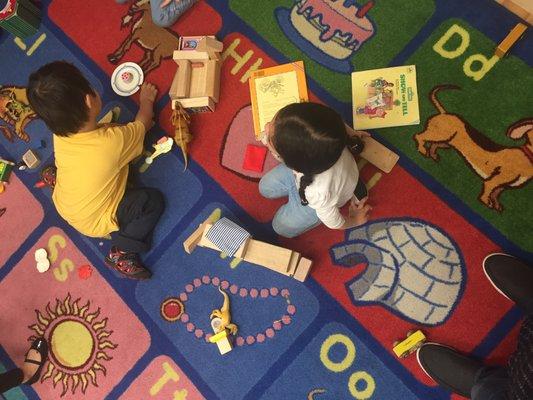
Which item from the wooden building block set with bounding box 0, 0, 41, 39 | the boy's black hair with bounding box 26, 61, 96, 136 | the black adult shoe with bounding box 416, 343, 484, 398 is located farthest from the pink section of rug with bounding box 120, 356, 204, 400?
the wooden building block set with bounding box 0, 0, 41, 39

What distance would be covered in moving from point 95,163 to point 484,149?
125cm

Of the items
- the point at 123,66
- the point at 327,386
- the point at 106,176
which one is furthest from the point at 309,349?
the point at 123,66

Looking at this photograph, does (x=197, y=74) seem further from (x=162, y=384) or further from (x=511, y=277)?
(x=511, y=277)

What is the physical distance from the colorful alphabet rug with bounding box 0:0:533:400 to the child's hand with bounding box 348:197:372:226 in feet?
0.16

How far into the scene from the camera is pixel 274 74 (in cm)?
163

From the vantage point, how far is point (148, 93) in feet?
5.65

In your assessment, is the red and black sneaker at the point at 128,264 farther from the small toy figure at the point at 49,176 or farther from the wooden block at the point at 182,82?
the wooden block at the point at 182,82

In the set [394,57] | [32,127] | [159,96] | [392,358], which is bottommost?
[32,127]

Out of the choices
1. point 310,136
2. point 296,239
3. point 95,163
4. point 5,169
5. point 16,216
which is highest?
point 310,136

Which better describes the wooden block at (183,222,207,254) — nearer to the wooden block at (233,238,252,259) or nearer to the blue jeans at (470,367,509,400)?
the wooden block at (233,238,252,259)

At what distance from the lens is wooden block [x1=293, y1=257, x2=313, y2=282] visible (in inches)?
58.2

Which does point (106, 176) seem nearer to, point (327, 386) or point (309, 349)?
point (309, 349)

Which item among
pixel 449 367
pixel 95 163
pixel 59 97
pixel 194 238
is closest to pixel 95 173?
pixel 95 163

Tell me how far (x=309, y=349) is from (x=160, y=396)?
1.81 ft
